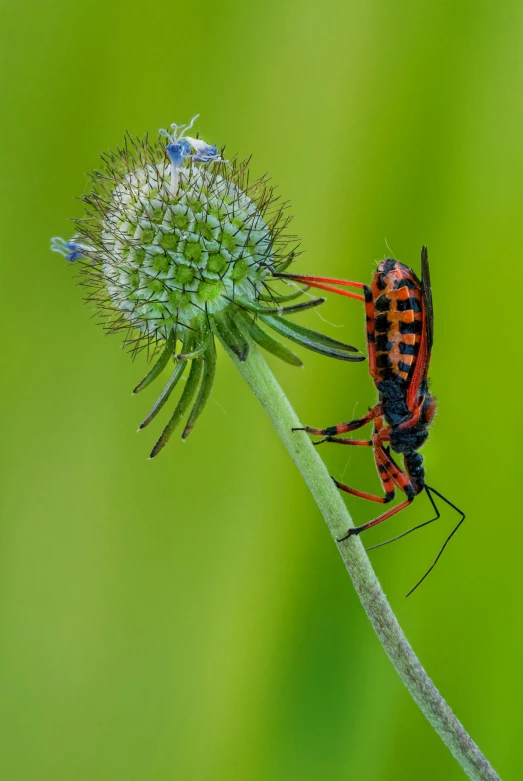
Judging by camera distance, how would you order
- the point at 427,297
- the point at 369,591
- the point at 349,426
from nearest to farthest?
1. the point at 369,591
2. the point at 427,297
3. the point at 349,426

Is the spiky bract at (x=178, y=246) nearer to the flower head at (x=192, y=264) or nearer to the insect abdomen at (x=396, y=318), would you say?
A: the flower head at (x=192, y=264)

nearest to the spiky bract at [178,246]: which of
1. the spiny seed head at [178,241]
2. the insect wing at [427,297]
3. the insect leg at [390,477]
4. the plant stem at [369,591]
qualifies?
the spiny seed head at [178,241]

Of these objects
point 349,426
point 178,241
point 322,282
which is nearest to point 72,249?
point 178,241

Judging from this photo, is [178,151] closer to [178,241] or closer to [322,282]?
[178,241]

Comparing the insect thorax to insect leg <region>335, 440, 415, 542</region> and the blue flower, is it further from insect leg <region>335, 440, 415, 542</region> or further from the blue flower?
the blue flower

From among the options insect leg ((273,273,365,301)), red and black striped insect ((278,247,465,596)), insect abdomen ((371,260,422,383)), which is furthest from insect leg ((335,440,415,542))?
insect leg ((273,273,365,301))

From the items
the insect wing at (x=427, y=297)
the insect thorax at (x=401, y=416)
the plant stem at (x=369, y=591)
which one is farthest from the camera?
the insect thorax at (x=401, y=416)
